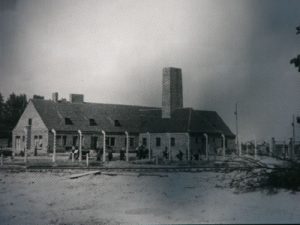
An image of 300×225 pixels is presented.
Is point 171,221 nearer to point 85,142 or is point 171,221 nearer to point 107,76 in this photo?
point 107,76

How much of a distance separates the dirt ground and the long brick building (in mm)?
26591

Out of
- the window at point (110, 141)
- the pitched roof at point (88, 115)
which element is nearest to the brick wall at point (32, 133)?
the pitched roof at point (88, 115)

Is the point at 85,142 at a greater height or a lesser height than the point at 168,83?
lesser

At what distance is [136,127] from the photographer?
50.8 m

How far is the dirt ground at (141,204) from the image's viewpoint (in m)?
8.82

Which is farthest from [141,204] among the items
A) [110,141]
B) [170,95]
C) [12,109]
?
[12,109]

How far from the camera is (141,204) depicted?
10.6 metres

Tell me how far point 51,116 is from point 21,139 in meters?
4.83

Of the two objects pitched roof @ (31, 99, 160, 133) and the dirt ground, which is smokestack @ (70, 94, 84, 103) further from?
the dirt ground

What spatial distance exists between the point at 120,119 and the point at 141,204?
39805mm

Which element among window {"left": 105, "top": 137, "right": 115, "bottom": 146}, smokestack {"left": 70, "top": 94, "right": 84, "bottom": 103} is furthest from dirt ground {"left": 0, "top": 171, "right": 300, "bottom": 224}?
smokestack {"left": 70, "top": 94, "right": 84, "bottom": 103}

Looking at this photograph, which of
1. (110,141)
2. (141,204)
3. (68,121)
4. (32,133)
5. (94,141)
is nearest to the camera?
(141,204)

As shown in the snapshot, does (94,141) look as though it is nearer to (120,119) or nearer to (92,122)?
(92,122)

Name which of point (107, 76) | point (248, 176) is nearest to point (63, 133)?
point (107, 76)
